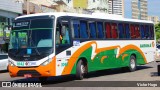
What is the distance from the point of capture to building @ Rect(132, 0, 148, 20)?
166 m

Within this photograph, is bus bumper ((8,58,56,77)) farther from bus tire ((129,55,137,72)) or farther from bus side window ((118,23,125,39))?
bus tire ((129,55,137,72))

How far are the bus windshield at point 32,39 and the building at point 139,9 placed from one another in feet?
492

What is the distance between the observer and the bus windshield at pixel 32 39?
15422mm

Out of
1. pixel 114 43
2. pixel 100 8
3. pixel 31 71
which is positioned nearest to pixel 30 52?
pixel 31 71

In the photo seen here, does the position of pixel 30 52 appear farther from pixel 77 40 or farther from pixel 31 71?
pixel 77 40

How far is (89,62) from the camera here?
59.2 ft

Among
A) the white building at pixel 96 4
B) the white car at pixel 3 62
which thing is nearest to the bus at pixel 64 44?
the white car at pixel 3 62

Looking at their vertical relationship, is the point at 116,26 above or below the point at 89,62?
above

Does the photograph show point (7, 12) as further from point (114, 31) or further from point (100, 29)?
point (100, 29)

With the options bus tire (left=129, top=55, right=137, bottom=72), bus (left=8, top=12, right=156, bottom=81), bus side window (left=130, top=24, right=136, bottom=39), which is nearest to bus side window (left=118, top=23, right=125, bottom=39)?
bus (left=8, top=12, right=156, bottom=81)

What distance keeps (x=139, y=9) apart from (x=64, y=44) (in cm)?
15595

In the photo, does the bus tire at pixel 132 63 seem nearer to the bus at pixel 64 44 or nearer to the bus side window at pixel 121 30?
the bus at pixel 64 44

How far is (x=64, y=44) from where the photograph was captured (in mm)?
16188

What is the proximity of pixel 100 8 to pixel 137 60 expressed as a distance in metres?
62.5
